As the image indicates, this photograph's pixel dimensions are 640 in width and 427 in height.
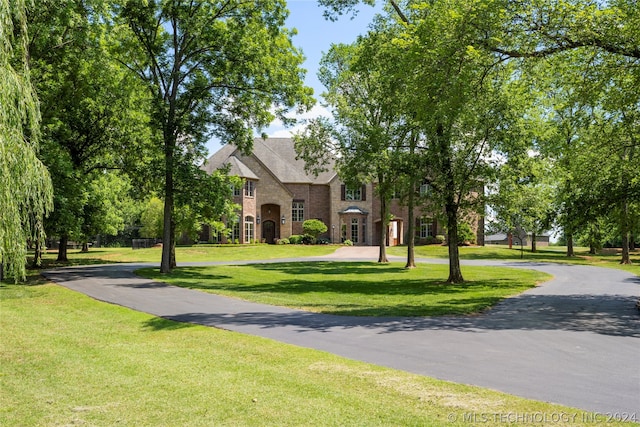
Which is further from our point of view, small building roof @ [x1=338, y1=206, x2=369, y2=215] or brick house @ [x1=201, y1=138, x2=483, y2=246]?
small building roof @ [x1=338, y1=206, x2=369, y2=215]

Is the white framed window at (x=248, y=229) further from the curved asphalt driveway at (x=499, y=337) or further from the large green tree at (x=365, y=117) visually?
the curved asphalt driveway at (x=499, y=337)

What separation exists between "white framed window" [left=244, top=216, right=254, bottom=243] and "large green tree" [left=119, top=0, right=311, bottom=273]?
2381 cm

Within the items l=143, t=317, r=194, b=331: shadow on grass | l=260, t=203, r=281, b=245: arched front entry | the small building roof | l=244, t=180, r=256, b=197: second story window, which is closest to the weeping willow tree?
l=143, t=317, r=194, b=331: shadow on grass

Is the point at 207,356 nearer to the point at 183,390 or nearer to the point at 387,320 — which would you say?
the point at 183,390

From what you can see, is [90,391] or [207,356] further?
[207,356]

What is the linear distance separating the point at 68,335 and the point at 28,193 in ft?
10.0

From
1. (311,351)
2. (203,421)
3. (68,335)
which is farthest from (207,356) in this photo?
(68,335)

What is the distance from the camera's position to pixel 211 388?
6.61 metres

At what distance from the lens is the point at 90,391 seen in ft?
21.6

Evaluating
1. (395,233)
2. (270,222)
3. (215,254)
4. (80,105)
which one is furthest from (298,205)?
(80,105)

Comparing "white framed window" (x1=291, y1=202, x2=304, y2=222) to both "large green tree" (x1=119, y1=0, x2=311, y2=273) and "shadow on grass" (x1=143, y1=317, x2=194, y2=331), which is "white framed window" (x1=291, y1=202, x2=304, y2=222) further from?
"shadow on grass" (x1=143, y1=317, x2=194, y2=331)

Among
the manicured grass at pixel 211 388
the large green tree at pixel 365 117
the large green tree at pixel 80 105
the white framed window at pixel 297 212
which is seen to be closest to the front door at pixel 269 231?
the white framed window at pixel 297 212

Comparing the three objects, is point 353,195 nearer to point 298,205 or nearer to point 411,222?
point 298,205

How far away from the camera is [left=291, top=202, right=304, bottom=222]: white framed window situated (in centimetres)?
5491
